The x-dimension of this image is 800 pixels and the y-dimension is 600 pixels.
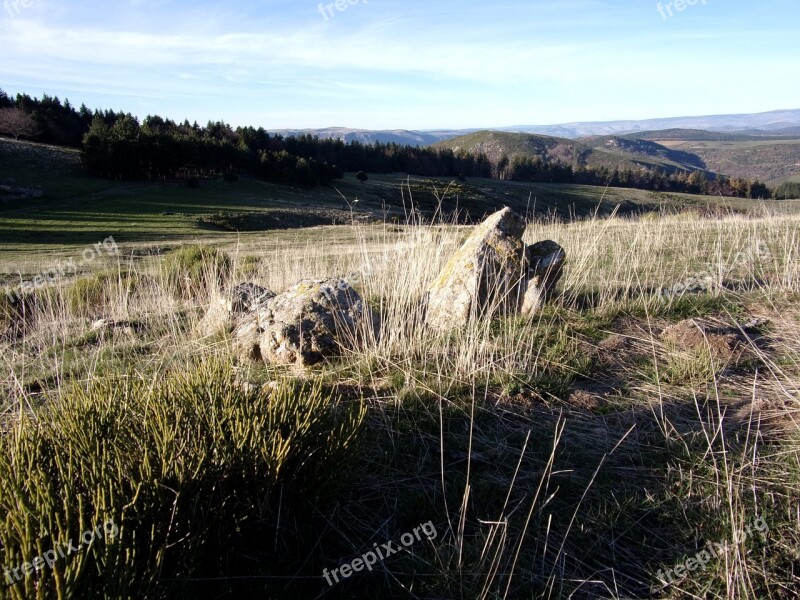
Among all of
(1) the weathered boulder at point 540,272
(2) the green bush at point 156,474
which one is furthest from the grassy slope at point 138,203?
(2) the green bush at point 156,474

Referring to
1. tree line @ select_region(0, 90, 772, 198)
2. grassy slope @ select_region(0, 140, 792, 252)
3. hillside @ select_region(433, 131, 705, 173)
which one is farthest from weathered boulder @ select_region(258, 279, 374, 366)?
hillside @ select_region(433, 131, 705, 173)

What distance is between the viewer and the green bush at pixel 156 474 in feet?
4.72

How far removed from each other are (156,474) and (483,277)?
3474 mm

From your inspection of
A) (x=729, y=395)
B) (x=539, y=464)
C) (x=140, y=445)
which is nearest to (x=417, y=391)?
(x=539, y=464)

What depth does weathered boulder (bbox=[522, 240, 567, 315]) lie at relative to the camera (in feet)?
16.0

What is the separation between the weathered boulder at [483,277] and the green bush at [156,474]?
2.29 meters

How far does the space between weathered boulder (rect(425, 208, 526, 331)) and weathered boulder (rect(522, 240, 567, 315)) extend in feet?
0.32

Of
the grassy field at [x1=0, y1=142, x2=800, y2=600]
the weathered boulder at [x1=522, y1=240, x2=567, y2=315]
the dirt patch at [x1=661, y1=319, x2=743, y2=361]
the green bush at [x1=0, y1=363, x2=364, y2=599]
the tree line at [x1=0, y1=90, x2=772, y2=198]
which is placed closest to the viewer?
the green bush at [x1=0, y1=363, x2=364, y2=599]

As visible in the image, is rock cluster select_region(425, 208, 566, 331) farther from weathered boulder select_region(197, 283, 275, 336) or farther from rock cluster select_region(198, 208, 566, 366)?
weathered boulder select_region(197, 283, 275, 336)

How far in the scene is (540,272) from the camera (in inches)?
201

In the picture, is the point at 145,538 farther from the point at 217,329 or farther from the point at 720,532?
the point at 217,329

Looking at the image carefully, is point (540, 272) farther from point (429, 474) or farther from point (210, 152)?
point (210, 152)

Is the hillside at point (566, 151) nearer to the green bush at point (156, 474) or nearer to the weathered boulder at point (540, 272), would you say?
the weathered boulder at point (540, 272)

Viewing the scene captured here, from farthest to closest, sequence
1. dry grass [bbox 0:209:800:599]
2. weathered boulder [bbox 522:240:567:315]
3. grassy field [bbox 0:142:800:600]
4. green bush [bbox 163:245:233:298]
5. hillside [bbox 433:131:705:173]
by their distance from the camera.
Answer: hillside [bbox 433:131:705:173] < green bush [bbox 163:245:233:298] < weathered boulder [bbox 522:240:567:315] < dry grass [bbox 0:209:800:599] < grassy field [bbox 0:142:800:600]
